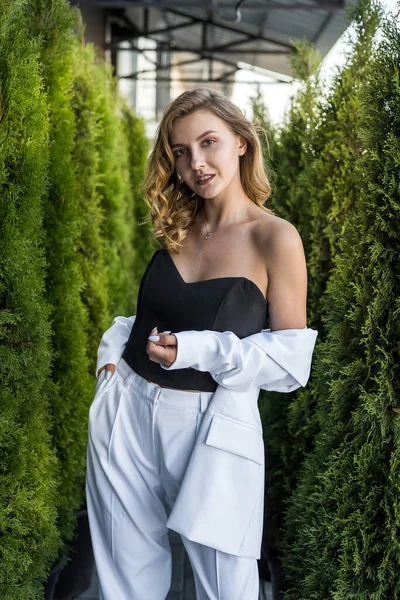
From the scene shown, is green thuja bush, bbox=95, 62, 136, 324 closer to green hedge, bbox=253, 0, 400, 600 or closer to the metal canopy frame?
green hedge, bbox=253, 0, 400, 600

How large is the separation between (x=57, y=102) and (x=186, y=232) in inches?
48.3

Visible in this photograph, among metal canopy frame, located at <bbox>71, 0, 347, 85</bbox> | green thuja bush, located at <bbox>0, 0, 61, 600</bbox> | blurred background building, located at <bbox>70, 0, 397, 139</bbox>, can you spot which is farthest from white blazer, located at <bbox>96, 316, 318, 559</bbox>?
metal canopy frame, located at <bbox>71, 0, 347, 85</bbox>

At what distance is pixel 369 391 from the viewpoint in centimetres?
234

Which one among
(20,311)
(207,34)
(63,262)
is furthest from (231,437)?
(207,34)

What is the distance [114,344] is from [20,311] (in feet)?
1.25

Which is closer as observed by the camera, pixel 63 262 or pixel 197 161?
pixel 197 161

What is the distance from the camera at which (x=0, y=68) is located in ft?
7.70

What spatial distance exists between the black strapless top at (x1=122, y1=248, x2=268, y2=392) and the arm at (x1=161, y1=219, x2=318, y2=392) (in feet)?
0.21

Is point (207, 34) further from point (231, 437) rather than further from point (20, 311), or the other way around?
point (231, 437)

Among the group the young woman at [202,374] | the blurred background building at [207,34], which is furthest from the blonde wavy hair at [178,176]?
the blurred background building at [207,34]

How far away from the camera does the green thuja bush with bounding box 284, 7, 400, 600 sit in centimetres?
226

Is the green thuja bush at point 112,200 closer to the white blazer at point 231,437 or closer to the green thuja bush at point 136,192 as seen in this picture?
the green thuja bush at point 136,192

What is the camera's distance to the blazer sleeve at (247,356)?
1.91 meters

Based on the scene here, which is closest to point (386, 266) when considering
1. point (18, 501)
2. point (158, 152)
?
point (158, 152)
